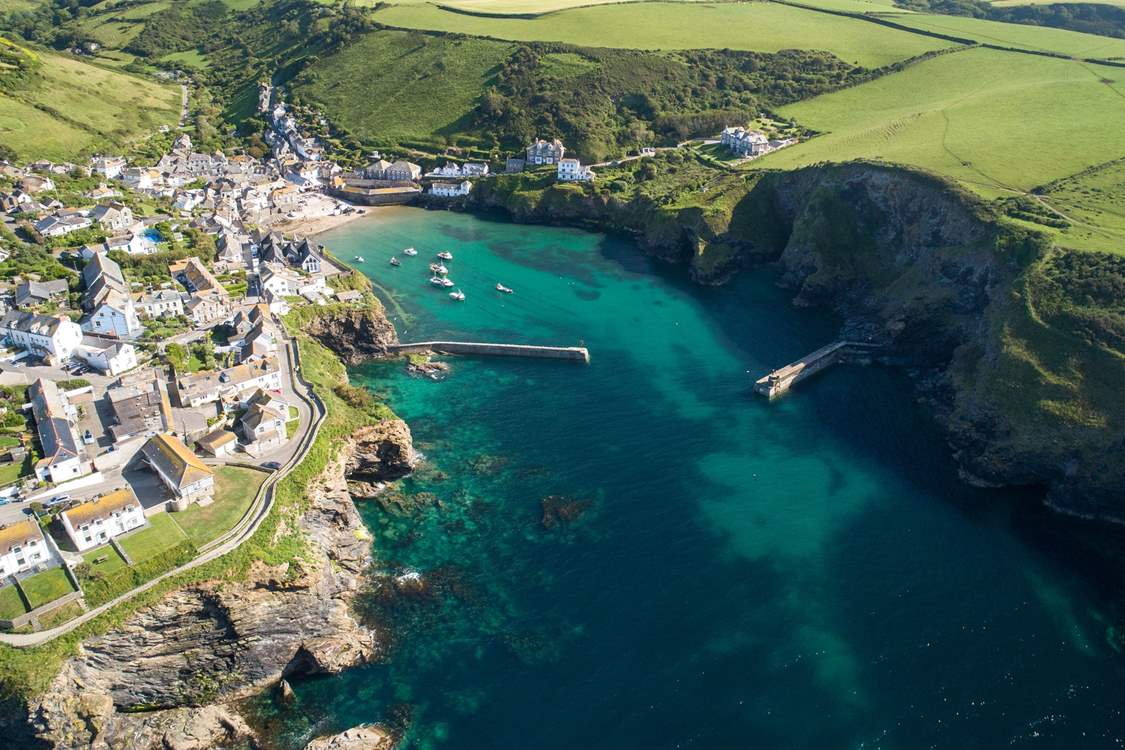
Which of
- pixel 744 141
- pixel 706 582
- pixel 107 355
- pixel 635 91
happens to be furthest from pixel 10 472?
pixel 635 91

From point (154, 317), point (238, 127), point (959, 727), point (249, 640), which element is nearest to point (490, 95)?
point (238, 127)

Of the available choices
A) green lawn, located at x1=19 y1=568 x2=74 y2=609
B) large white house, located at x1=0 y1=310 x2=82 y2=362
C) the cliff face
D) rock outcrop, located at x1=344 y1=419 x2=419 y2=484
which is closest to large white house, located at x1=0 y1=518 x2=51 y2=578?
green lawn, located at x1=19 y1=568 x2=74 y2=609

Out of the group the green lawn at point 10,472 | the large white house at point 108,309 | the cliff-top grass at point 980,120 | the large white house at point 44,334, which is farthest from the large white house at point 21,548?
the cliff-top grass at point 980,120

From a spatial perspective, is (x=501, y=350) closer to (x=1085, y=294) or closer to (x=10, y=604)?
(x=10, y=604)

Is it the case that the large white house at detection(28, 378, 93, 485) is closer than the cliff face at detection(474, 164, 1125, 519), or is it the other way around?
the large white house at detection(28, 378, 93, 485)

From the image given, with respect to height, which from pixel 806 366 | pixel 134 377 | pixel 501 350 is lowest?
pixel 501 350

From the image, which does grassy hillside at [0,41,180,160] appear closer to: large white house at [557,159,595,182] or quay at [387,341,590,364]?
large white house at [557,159,595,182]
